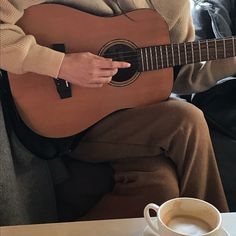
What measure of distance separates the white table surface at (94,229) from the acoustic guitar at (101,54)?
1.23 feet

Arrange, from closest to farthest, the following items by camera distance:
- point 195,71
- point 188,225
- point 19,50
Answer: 1. point 188,225
2. point 19,50
3. point 195,71

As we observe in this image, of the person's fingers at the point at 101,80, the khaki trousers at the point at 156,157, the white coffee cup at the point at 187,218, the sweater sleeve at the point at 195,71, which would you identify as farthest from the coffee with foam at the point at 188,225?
the sweater sleeve at the point at 195,71

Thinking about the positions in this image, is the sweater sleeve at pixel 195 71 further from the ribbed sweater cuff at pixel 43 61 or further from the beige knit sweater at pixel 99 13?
the ribbed sweater cuff at pixel 43 61

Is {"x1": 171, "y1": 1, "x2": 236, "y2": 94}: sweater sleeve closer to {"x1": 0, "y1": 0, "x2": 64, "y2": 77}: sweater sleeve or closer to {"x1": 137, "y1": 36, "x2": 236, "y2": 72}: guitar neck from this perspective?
{"x1": 137, "y1": 36, "x2": 236, "y2": 72}: guitar neck

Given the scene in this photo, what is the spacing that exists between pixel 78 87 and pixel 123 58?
140 mm

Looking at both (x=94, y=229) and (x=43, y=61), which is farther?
(x=43, y=61)

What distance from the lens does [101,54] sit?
127cm

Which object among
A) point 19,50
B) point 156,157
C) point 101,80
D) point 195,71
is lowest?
point 156,157

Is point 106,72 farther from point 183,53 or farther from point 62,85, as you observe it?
point 183,53

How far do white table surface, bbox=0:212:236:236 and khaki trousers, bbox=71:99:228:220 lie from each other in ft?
1.06

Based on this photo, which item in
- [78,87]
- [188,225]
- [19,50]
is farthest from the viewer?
[78,87]

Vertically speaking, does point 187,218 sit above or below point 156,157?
above

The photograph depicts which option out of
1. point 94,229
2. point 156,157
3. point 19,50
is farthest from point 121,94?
point 94,229

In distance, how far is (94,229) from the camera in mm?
936
